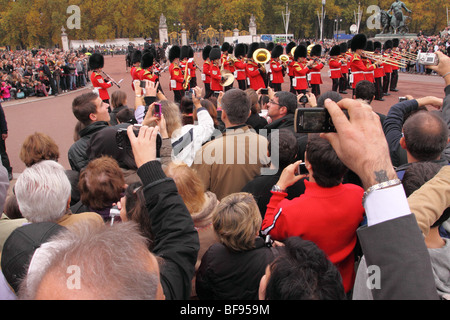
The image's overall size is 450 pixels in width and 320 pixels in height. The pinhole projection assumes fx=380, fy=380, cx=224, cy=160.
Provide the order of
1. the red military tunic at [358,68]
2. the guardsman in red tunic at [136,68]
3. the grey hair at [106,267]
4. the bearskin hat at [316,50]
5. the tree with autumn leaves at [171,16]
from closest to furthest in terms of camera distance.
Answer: the grey hair at [106,267] → the guardsman in red tunic at [136,68] → the red military tunic at [358,68] → the bearskin hat at [316,50] → the tree with autumn leaves at [171,16]

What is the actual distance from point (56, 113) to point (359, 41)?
9.48 metres

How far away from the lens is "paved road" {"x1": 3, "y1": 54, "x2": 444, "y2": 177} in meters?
8.20

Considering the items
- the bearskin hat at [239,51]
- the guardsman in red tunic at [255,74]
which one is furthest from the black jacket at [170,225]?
the bearskin hat at [239,51]

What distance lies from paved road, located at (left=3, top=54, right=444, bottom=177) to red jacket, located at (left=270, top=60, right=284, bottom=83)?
7.92 feet

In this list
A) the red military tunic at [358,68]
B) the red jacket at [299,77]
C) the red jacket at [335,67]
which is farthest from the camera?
the red jacket at [335,67]

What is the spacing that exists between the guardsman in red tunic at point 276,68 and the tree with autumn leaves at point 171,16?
117 ft

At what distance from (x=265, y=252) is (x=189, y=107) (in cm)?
300

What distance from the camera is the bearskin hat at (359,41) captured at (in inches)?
437

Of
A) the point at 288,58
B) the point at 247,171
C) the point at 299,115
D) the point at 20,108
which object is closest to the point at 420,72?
the point at 288,58

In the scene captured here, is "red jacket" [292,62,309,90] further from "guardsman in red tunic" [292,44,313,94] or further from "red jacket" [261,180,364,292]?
"red jacket" [261,180,364,292]

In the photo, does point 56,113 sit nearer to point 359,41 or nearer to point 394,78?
point 359,41

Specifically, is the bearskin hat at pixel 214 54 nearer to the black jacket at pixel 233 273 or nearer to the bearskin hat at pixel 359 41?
the bearskin hat at pixel 359 41

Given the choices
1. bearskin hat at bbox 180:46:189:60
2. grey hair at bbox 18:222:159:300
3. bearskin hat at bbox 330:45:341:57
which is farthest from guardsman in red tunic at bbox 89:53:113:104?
grey hair at bbox 18:222:159:300

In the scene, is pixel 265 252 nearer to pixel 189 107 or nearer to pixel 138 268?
pixel 138 268
